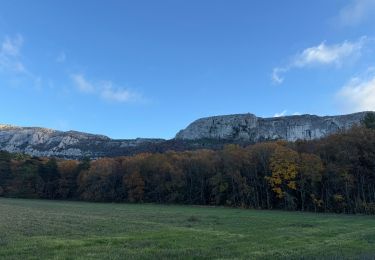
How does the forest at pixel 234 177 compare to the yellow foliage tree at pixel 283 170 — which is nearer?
the forest at pixel 234 177

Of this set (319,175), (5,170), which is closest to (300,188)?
(319,175)

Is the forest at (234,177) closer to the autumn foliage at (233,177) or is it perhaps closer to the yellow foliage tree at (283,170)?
the yellow foliage tree at (283,170)

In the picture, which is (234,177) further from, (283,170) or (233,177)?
(283,170)

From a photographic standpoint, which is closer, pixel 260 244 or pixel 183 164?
pixel 260 244

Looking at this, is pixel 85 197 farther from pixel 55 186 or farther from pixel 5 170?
pixel 5 170

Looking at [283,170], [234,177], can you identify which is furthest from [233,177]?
[283,170]

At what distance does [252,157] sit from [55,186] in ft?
238

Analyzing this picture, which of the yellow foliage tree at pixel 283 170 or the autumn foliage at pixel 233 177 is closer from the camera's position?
the autumn foliage at pixel 233 177

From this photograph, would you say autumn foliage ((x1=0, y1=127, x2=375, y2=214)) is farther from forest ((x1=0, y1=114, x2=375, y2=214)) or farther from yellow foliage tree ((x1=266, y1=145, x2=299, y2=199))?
forest ((x1=0, y1=114, x2=375, y2=214))

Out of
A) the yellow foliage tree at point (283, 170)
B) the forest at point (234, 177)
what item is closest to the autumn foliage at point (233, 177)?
the yellow foliage tree at point (283, 170)

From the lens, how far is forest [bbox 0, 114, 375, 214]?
7988cm

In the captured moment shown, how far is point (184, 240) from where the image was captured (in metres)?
21.2

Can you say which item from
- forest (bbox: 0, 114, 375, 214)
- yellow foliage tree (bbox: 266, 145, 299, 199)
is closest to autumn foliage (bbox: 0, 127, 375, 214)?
yellow foliage tree (bbox: 266, 145, 299, 199)

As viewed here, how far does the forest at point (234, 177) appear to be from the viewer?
79.9 m
